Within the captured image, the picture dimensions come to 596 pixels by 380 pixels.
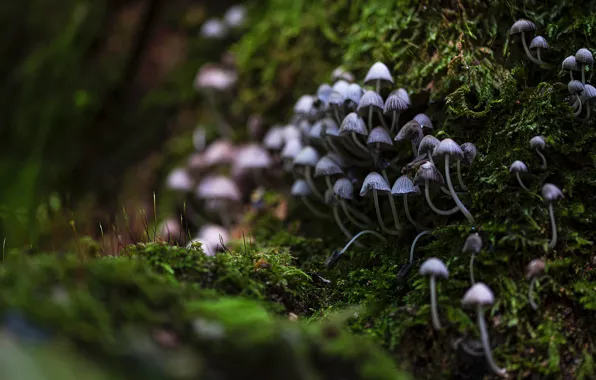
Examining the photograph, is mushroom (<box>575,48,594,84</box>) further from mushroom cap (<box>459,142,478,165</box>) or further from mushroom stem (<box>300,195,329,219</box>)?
mushroom stem (<box>300,195,329,219</box>)

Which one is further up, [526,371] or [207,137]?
[207,137]

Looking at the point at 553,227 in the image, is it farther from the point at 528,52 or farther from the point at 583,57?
the point at 528,52

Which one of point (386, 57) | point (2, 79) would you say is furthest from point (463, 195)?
point (2, 79)

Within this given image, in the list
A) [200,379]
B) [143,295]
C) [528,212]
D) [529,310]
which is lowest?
[529,310]

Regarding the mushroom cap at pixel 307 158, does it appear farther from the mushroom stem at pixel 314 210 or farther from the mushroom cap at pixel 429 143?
the mushroom cap at pixel 429 143

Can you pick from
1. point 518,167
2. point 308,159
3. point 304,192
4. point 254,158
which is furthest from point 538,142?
point 254,158

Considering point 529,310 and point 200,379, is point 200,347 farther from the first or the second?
point 529,310

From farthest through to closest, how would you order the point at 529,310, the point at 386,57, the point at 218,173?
1. the point at 218,173
2. the point at 386,57
3. the point at 529,310
